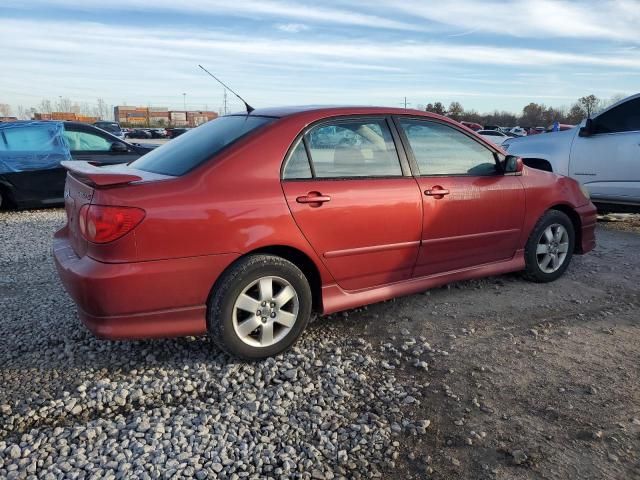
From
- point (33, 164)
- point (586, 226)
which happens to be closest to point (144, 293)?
point (586, 226)

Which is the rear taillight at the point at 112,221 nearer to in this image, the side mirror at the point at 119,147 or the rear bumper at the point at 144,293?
the rear bumper at the point at 144,293

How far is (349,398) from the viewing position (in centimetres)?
279

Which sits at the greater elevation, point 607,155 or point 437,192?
point 607,155

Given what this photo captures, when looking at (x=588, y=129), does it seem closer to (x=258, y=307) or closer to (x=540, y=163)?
(x=540, y=163)

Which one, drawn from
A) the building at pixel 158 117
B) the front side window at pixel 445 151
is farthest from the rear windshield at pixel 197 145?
the building at pixel 158 117

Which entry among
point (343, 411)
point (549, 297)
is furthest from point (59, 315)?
point (549, 297)

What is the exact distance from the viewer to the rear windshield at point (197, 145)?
3.18 meters

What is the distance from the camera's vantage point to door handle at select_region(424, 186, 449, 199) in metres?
3.75

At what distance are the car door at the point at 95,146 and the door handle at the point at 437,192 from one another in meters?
6.74

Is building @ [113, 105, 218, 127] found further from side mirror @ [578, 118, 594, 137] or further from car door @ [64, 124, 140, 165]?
side mirror @ [578, 118, 594, 137]

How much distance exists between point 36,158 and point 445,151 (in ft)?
23.0

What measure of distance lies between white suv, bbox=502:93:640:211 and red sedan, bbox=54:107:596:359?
9.42 feet

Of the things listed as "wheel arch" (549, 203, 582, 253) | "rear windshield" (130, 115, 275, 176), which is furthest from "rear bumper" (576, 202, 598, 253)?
"rear windshield" (130, 115, 275, 176)

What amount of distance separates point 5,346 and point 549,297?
4.09 m
